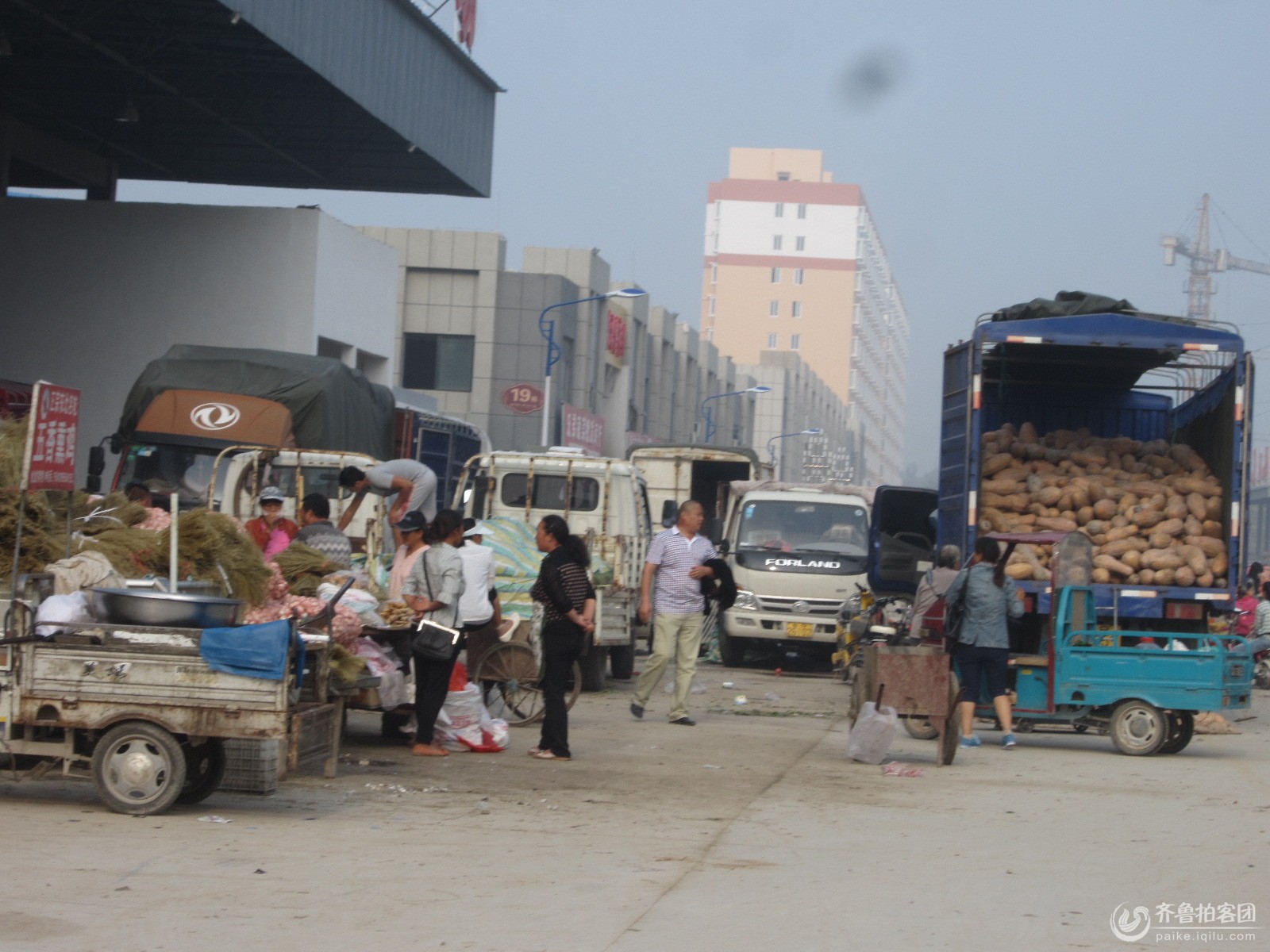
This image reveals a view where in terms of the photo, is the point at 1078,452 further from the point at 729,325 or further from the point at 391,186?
the point at 729,325

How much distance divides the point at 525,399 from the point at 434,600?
4137 centimetres

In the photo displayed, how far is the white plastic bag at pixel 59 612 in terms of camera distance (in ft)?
26.1

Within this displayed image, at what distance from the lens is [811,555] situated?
2105 centimetres

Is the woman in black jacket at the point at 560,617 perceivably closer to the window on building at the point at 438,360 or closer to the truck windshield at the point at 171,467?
the truck windshield at the point at 171,467

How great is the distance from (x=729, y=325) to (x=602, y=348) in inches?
3531

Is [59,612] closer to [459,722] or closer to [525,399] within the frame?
[459,722]

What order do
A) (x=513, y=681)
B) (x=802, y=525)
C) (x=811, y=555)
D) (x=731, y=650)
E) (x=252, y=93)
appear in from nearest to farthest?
1. (x=513, y=681)
2. (x=811, y=555)
3. (x=731, y=650)
4. (x=802, y=525)
5. (x=252, y=93)

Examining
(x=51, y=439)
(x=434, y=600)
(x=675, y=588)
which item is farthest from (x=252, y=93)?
(x=51, y=439)

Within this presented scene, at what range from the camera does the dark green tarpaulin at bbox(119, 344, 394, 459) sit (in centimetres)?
1934

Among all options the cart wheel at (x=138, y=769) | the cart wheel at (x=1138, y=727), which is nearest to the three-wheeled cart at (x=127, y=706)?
the cart wheel at (x=138, y=769)

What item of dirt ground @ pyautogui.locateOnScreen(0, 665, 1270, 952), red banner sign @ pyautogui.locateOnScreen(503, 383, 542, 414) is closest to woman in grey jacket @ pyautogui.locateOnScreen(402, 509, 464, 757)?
dirt ground @ pyautogui.locateOnScreen(0, 665, 1270, 952)

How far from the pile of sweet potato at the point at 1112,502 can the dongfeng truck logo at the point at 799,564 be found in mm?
5452

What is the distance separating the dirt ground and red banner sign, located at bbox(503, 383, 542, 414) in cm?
4004

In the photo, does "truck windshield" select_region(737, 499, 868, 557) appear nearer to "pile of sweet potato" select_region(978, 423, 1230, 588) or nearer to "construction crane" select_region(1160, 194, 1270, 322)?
"pile of sweet potato" select_region(978, 423, 1230, 588)
